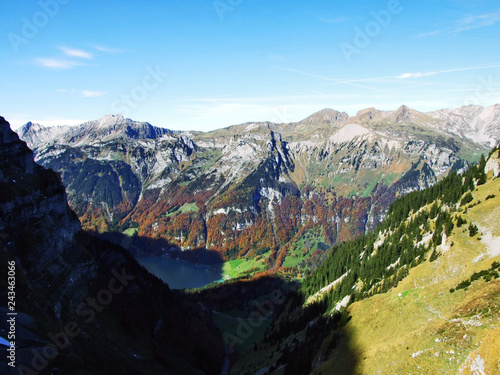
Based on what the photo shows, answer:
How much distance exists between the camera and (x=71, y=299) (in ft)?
244

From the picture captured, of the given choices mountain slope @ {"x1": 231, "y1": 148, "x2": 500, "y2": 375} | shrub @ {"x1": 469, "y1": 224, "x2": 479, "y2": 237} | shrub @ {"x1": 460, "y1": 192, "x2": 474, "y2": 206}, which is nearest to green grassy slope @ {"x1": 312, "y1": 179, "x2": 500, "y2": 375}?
mountain slope @ {"x1": 231, "y1": 148, "x2": 500, "y2": 375}

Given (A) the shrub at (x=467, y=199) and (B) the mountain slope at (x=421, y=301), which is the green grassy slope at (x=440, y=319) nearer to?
(B) the mountain slope at (x=421, y=301)

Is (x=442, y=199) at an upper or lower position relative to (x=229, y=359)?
upper

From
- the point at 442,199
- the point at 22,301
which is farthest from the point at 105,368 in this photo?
the point at 442,199

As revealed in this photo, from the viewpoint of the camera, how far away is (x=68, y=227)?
82.6 metres

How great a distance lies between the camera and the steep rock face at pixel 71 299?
44312mm

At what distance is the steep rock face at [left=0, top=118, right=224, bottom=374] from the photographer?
145 feet

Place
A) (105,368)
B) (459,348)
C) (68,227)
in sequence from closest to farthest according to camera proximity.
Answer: (459,348)
(105,368)
(68,227)

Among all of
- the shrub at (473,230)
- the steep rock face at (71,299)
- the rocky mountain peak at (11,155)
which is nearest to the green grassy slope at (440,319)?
the shrub at (473,230)

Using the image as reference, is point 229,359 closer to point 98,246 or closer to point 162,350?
point 162,350

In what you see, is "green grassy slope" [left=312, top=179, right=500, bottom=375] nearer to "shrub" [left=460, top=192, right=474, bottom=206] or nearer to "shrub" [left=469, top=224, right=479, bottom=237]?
"shrub" [left=469, top=224, right=479, bottom=237]

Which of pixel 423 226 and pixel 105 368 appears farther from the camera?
pixel 423 226

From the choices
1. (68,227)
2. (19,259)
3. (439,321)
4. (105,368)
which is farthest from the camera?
(68,227)

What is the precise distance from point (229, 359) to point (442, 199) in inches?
3533
